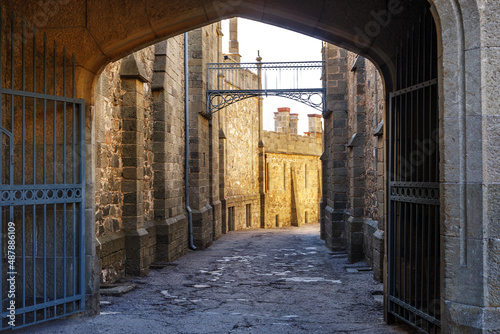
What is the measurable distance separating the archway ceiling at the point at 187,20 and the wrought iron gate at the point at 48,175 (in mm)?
253

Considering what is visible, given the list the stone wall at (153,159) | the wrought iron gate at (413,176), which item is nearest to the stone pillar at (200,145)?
the stone wall at (153,159)

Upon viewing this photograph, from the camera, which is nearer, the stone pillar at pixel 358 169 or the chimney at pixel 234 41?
the stone pillar at pixel 358 169

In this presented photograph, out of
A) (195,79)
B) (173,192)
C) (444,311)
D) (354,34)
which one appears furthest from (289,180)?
(444,311)

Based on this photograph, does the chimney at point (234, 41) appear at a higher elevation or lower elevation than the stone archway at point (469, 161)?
higher

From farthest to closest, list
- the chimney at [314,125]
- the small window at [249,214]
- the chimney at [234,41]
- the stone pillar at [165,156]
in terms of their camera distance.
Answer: the chimney at [314,125], the chimney at [234,41], the small window at [249,214], the stone pillar at [165,156]

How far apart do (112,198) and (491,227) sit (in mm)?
5750

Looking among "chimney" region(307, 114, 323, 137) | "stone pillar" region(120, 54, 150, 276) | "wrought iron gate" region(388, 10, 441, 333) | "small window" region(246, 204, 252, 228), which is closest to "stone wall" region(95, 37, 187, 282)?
"stone pillar" region(120, 54, 150, 276)

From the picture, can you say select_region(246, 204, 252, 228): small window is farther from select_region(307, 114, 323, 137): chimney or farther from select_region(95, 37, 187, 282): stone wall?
select_region(95, 37, 187, 282): stone wall

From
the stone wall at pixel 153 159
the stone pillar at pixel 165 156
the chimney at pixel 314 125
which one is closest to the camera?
the stone wall at pixel 153 159

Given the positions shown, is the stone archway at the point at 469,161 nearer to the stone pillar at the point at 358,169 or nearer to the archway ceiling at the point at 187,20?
the archway ceiling at the point at 187,20

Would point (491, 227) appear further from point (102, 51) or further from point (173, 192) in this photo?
point (173, 192)

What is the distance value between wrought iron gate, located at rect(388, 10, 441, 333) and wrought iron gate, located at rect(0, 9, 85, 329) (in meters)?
3.05

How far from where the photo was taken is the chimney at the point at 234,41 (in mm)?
23391

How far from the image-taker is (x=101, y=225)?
689cm
